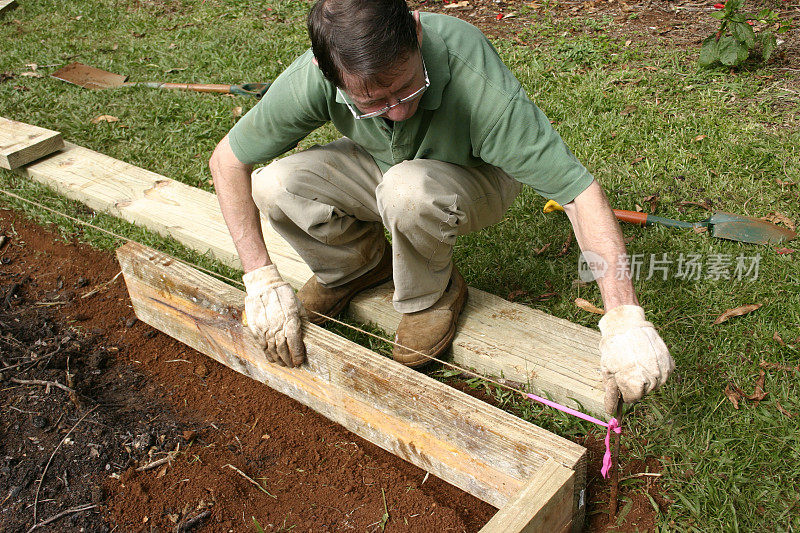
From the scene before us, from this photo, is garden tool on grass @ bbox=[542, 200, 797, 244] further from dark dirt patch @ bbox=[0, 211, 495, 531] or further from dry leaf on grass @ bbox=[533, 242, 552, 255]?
dark dirt patch @ bbox=[0, 211, 495, 531]

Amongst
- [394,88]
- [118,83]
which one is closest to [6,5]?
[118,83]

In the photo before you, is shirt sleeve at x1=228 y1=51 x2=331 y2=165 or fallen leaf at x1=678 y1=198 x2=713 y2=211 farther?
fallen leaf at x1=678 y1=198 x2=713 y2=211

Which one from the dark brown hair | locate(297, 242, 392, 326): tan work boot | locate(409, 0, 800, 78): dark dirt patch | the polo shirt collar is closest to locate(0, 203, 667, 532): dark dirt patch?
locate(297, 242, 392, 326): tan work boot

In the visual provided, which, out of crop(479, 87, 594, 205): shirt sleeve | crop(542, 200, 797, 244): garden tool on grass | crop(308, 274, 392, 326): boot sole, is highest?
crop(479, 87, 594, 205): shirt sleeve

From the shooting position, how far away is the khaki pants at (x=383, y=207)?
2.47 metres

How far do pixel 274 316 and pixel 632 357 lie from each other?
3.97 ft

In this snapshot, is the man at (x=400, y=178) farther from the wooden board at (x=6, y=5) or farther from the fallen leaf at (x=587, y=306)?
the wooden board at (x=6, y=5)

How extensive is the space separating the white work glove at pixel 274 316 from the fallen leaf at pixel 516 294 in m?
1.11

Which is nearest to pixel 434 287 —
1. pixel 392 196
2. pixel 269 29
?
pixel 392 196

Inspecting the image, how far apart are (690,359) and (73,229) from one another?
3276 mm

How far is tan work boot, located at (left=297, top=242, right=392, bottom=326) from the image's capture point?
3057mm

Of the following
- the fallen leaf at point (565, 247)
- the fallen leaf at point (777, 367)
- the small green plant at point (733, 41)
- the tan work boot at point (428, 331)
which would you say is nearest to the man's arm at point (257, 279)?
the tan work boot at point (428, 331)

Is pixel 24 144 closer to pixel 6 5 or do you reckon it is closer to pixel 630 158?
pixel 630 158

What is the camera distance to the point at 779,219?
11.4 ft
